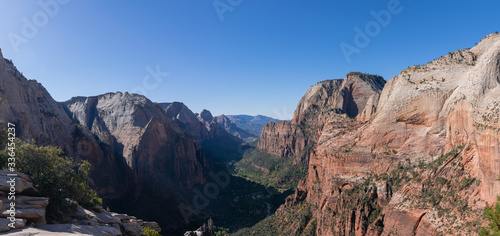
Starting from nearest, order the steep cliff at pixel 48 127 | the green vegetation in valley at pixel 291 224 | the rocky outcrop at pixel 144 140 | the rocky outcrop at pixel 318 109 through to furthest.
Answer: the steep cliff at pixel 48 127 → the green vegetation in valley at pixel 291 224 → the rocky outcrop at pixel 144 140 → the rocky outcrop at pixel 318 109

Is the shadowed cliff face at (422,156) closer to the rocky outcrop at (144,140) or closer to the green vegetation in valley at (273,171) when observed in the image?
the rocky outcrop at (144,140)

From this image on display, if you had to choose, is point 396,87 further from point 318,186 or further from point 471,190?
point 318,186

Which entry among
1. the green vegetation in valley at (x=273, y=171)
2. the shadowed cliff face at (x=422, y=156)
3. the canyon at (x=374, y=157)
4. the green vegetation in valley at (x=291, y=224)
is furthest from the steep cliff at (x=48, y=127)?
the green vegetation in valley at (x=273, y=171)

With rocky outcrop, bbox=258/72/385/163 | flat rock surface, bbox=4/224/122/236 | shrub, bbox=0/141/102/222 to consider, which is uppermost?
rocky outcrop, bbox=258/72/385/163

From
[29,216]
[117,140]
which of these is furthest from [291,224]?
[117,140]

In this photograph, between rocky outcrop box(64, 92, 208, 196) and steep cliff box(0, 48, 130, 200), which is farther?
rocky outcrop box(64, 92, 208, 196)

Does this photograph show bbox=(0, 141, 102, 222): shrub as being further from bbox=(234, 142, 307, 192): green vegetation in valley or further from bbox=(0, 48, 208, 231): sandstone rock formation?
bbox=(234, 142, 307, 192): green vegetation in valley

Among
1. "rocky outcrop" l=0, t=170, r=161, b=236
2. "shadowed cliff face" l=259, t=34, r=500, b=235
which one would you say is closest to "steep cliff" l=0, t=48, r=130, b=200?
"rocky outcrop" l=0, t=170, r=161, b=236
